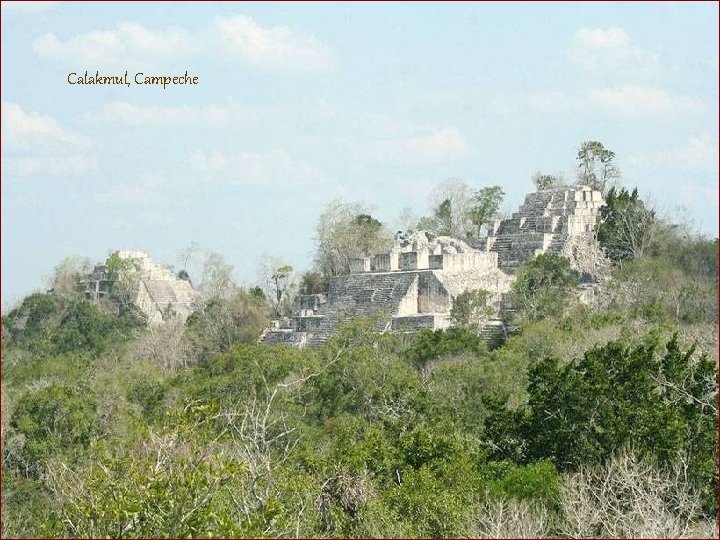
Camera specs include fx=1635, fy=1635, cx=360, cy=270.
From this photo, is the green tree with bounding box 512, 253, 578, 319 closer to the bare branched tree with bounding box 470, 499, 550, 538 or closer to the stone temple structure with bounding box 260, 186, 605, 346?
the stone temple structure with bounding box 260, 186, 605, 346

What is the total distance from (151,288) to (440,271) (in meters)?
15.8

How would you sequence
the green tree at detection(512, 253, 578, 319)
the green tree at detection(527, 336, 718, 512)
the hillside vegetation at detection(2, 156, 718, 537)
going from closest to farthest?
the hillside vegetation at detection(2, 156, 718, 537) < the green tree at detection(527, 336, 718, 512) < the green tree at detection(512, 253, 578, 319)

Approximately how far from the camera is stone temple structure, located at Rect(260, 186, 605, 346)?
114 ft

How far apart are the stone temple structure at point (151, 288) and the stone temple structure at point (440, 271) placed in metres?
9.59

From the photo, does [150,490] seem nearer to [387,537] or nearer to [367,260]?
[387,537]

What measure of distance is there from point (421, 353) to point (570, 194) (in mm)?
10302

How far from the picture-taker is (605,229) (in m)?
36.9

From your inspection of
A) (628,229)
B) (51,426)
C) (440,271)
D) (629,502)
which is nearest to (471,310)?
(440,271)

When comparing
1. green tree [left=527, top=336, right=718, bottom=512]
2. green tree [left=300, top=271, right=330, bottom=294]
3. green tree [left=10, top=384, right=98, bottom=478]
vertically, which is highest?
green tree [left=300, top=271, right=330, bottom=294]

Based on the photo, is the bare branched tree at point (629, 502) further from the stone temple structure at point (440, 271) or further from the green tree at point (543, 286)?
the stone temple structure at point (440, 271)

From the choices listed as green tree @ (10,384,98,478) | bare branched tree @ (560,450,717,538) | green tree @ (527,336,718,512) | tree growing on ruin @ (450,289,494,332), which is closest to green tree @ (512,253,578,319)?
tree growing on ruin @ (450,289,494,332)

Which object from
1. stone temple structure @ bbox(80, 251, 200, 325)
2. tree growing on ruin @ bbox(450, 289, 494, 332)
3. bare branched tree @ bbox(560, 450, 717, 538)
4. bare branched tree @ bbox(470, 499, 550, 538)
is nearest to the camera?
bare branched tree @ bbox(470, 499, 550, 538)

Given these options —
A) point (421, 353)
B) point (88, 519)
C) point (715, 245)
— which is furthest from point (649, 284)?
point (88, 519)

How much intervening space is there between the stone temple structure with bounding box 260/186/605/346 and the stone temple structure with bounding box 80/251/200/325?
959 cm
